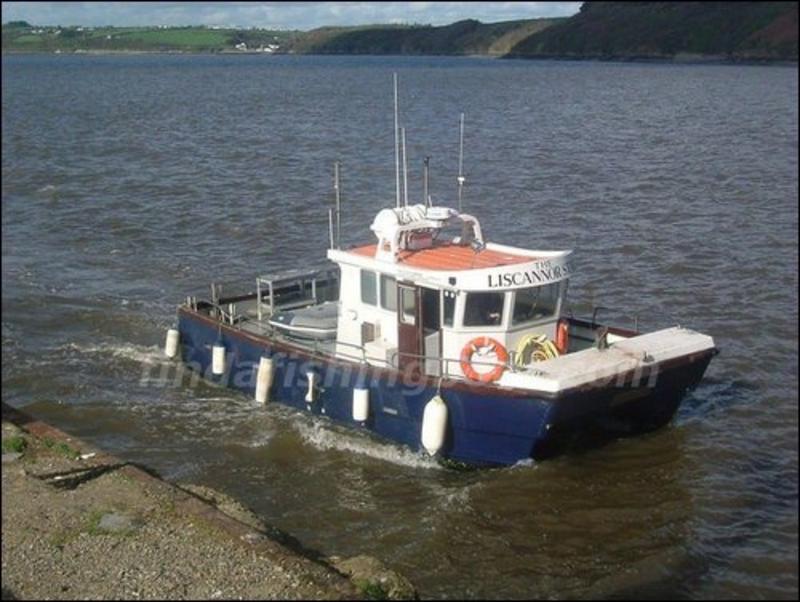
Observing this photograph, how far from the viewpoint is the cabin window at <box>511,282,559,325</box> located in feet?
48.5

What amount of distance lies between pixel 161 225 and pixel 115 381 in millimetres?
14492

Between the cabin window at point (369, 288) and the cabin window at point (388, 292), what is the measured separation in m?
0.14

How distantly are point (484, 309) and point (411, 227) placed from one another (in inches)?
72.4

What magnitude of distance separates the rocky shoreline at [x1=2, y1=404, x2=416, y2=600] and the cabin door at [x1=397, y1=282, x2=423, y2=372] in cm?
344

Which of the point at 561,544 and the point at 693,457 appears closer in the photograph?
the point at 561,544

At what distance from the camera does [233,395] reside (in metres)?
18.7

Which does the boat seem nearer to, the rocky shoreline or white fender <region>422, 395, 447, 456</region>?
white fender <region>422, 395, 447, 456</region>

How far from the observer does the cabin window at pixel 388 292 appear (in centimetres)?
1545

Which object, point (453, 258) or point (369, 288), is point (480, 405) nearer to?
point (453, 258)

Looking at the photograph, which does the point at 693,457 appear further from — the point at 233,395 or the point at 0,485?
the point at 0,485

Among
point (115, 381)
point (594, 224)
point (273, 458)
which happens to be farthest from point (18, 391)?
point (594, 224)

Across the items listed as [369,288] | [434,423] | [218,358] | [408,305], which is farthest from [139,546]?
[218,358]

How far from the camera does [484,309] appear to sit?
1470 centimetres

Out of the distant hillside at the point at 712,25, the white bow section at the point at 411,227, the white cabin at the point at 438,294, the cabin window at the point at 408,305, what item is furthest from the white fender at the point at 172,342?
the distant hillside at the point at 712,25
